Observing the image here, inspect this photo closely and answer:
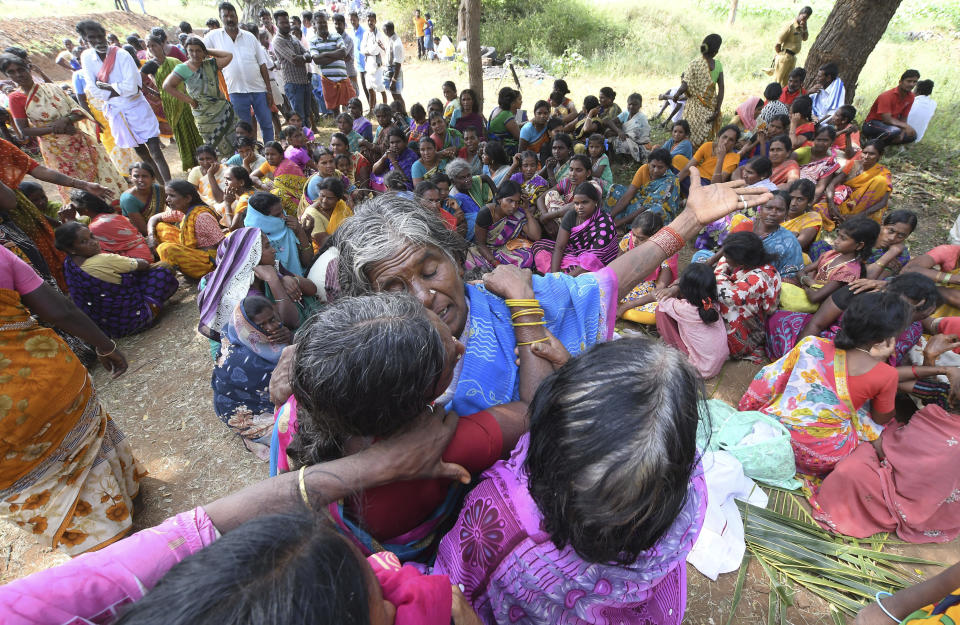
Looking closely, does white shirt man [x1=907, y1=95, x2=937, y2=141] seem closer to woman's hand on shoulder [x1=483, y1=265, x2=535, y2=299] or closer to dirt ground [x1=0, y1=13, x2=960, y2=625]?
dirt ground [x1=0, y1=13, x2=960, y2=625]

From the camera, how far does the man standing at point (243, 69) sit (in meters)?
6.95

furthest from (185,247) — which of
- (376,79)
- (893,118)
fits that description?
(893,118)

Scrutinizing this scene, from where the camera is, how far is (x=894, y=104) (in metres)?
7.38

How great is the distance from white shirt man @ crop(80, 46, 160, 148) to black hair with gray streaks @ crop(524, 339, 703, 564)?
802 centimetres

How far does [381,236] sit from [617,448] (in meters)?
1.04

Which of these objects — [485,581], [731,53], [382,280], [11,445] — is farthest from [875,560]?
[731,53]

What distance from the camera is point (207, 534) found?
3.51ft

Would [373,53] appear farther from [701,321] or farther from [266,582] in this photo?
[266,582]

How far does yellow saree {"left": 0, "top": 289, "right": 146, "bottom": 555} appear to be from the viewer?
204cm

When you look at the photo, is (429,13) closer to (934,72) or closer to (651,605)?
(934,72)

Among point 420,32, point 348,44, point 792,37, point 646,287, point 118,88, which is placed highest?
point 420,32

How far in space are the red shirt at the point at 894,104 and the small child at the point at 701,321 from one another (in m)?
6.66

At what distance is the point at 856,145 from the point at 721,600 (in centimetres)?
647

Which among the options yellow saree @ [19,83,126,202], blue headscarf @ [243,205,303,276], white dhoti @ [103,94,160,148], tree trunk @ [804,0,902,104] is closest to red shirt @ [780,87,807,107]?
tree trunk @ [804,0,902,104]
